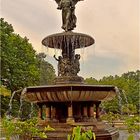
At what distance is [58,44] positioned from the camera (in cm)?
1192

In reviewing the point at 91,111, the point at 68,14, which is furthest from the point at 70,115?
the point at 68,14

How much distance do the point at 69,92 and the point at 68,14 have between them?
2897 millimetres

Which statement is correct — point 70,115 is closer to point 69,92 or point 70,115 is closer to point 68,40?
point 69,92

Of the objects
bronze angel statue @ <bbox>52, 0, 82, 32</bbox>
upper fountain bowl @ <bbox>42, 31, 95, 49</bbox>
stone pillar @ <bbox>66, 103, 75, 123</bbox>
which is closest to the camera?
stone pillar @ <bbox>66, 103, 75, 123</bbox>

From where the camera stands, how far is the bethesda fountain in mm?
9633

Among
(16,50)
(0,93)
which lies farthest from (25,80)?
(0,93)

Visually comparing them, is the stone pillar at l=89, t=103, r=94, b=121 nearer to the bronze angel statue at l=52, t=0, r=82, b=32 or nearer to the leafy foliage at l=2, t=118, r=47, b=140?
the bronze angel statue at l=52, t=0, r=82, b=32

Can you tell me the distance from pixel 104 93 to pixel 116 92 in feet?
1.20

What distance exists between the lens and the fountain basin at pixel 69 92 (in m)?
9.59

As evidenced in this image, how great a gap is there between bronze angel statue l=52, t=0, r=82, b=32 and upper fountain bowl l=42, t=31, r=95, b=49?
36 centimetres

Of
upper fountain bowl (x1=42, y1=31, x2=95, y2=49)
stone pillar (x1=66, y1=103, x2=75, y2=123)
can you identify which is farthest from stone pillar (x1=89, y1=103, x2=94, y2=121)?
upper fountain bowl (x1=42, y1=31, x2=95, y2=49)

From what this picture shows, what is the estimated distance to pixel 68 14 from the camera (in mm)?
11438

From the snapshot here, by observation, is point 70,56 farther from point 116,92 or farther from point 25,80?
point 25,80

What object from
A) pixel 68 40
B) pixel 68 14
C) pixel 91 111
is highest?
pixel 68 14
